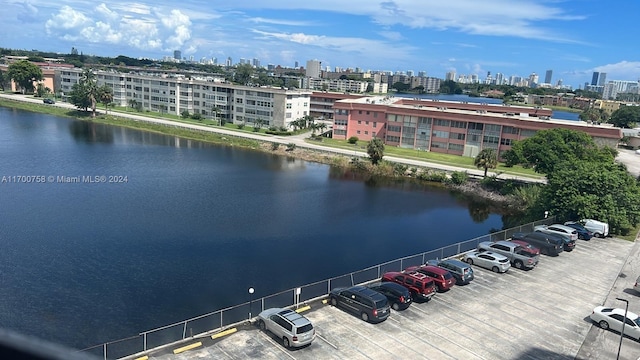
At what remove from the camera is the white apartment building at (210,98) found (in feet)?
309

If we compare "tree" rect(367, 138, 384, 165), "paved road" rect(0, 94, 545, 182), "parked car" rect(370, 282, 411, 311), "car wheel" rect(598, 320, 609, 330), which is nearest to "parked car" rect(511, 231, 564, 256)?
"car wheel" rect(598, 320, 609, 330)

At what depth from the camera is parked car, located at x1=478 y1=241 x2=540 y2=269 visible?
28.6 metres

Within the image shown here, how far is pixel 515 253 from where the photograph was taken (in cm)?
2914

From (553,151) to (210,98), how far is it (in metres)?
71.7

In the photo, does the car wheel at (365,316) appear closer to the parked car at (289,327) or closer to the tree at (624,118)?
the parked car at (289,327)

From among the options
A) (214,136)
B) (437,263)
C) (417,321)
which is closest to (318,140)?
(214,136)

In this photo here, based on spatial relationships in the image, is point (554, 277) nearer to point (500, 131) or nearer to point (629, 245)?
point (629, 245)

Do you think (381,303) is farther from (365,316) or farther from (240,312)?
(240,312)

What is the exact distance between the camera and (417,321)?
70.5ft

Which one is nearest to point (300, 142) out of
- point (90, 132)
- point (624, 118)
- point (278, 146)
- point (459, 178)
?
point (278, 146)

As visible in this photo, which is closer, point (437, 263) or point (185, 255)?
point (437, 263)

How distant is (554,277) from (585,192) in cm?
1456

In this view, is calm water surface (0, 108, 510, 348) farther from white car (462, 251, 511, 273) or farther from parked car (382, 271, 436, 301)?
parked car (382, 271, 436, 301)

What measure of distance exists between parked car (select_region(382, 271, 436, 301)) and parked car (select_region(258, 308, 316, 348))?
6.69 metres
